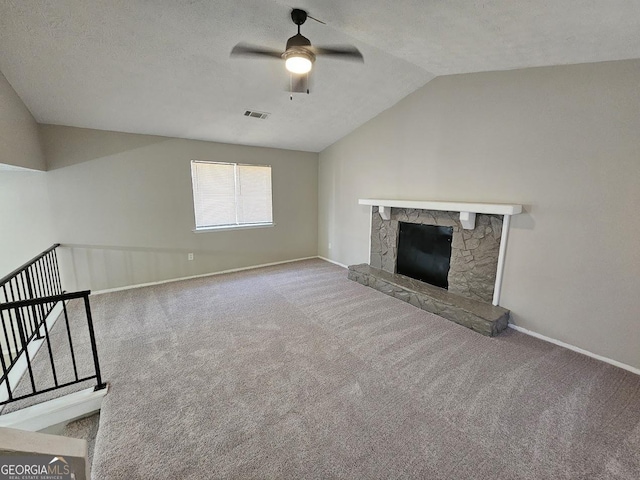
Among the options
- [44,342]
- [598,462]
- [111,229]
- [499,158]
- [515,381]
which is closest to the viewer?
[598,462]

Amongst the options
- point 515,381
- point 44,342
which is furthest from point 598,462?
point 44,342

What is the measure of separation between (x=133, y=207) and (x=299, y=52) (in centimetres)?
351

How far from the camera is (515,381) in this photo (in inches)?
86.4

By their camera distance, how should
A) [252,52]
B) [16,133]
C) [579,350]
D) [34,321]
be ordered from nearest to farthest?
1. [252,52]
2. [34,321]
3. [579,350]
4. [16,133]

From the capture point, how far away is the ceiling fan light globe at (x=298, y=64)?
79.1 inches

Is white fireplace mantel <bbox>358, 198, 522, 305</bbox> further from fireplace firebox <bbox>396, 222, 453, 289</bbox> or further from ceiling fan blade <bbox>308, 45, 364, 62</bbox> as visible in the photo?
ceiling fan blade <bbox>308, 45, 364, 62</bbox>

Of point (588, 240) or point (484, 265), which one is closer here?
point (588, 240)

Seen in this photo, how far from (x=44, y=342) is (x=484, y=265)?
4.86 meters

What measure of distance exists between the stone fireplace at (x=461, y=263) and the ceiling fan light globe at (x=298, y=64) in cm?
229

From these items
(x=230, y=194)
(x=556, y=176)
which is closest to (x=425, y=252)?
(x=556, y=176)

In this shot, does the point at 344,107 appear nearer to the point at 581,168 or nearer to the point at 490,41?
the point at 490,41

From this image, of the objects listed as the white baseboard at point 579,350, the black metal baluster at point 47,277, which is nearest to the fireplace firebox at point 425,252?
the white baseboard at point 579,350

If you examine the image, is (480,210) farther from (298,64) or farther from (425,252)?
(298,64)

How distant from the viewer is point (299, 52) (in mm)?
1962
